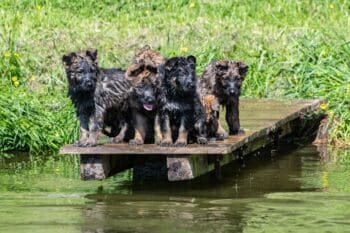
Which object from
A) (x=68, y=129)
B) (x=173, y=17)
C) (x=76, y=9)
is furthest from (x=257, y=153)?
(x=76, y=9)

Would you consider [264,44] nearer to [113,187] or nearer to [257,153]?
[257,153]

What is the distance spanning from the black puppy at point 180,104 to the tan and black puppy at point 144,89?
0.08 metres

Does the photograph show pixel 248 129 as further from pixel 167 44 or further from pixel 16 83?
pixel 167 44

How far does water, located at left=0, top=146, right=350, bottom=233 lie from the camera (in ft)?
32.4

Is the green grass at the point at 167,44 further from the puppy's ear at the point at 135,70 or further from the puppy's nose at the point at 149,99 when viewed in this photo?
the puppy's nose at the point at 149,99

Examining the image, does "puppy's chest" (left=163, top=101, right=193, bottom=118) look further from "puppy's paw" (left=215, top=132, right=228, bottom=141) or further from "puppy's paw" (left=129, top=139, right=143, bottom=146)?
"puppy's paw" (left=215, top=132, right=228, bottom=141)

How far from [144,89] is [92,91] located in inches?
19.2

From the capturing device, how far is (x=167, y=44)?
17156 mm

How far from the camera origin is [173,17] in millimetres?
18578

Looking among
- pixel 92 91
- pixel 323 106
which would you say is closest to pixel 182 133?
pixel 92 91

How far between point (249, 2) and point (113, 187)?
851cm

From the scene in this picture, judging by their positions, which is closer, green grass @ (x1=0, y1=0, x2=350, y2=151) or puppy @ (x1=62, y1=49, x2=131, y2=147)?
puppy @ (x1=62, y1=49, x2=131, y2=147)

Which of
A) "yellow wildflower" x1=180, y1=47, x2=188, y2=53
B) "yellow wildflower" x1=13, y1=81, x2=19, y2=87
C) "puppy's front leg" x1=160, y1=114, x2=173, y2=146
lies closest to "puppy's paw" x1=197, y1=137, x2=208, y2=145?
"puppy's front leg" x1=160, y1=114, x2=173, y2=146

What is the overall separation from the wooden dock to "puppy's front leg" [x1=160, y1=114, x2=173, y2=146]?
9 cm
